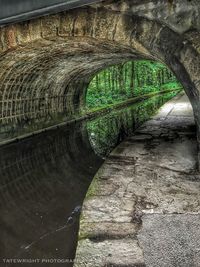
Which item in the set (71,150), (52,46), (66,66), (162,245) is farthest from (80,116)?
(162,245)

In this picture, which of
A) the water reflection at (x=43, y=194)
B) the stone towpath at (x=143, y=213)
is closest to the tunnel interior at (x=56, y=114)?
the water reflection at (x=43, y=194)

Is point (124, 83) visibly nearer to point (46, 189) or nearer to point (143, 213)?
point (46, 189)

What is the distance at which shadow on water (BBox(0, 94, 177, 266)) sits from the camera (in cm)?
354

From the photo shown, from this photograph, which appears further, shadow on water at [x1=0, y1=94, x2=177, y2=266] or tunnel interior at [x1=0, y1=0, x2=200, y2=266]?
tunnel interior at [x1=0, y1=0, x2=200, y2=266]

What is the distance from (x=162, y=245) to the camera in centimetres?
291

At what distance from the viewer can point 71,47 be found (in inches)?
287

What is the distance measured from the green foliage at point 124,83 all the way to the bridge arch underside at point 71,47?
7.47 meters

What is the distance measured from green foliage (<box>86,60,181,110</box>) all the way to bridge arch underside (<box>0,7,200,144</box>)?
7.47 metres

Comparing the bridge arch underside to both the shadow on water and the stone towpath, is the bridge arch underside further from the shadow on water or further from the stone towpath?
the shadow on water

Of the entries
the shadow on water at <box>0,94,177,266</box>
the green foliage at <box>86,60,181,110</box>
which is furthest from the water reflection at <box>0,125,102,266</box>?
the green foliage at <box>86,60,181,110</box>

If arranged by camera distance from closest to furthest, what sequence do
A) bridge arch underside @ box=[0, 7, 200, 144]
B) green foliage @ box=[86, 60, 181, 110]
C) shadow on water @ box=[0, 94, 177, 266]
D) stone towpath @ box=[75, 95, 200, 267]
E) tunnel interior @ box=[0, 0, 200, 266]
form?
stone towpath @ box=[75, 95, 200, 267], shadow on water @ box=[0, 94, 177, 266], tunnel interior @ box=[0, 0, 200, 266], bridge arch underside @ box=[0, 7, 200, 144], green foliage @ box=[86, 60, 181, 110]

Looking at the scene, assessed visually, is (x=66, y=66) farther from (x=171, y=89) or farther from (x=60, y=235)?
(x=171, y=89)

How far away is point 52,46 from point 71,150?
2904 mm

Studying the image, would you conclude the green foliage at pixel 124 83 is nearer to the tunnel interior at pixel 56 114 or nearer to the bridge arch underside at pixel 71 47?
the tunnel interior at pixel 56 114
